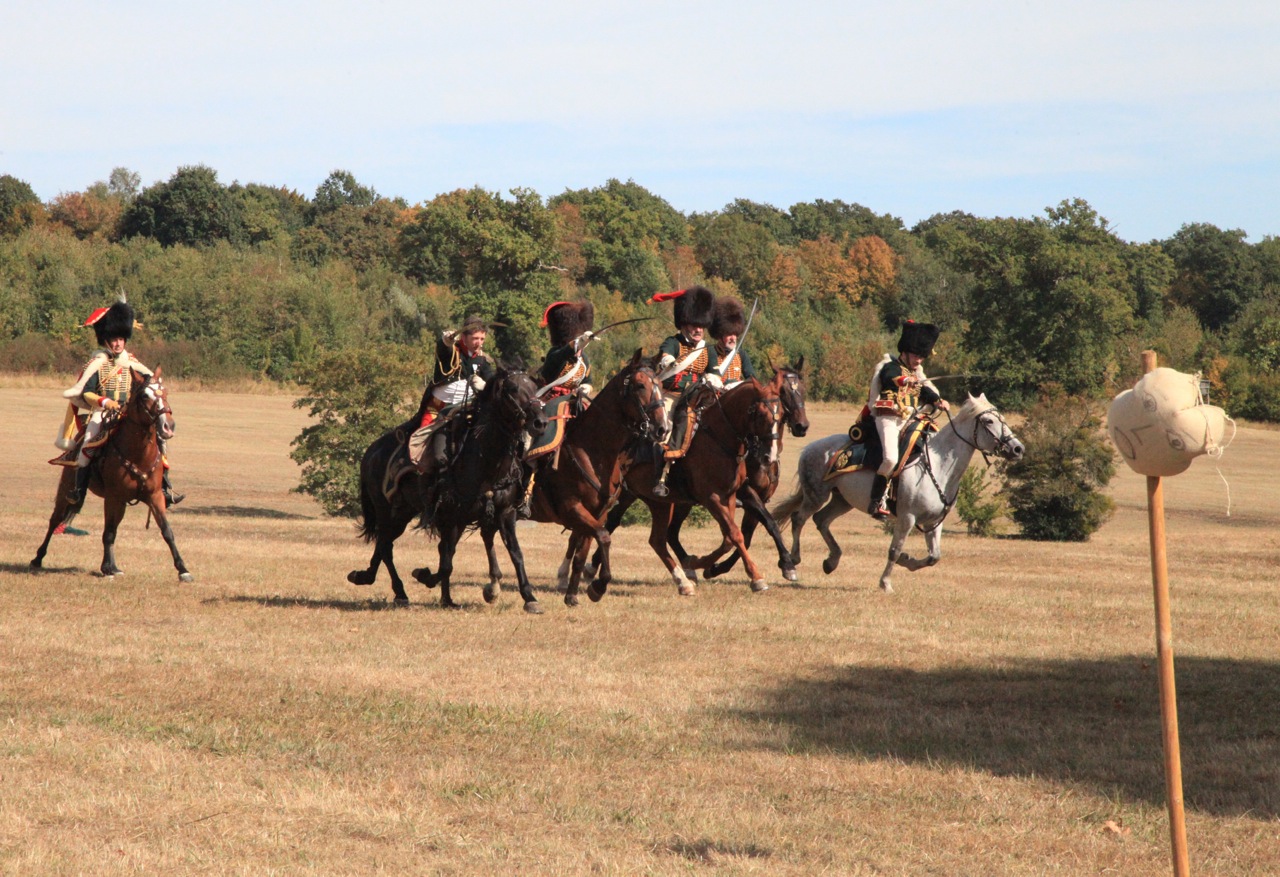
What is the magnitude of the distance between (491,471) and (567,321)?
2.61 metres

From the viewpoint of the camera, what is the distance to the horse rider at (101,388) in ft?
52.3

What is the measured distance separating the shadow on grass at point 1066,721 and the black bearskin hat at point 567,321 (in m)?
5.57

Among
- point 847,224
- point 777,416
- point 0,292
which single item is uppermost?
point 847,224

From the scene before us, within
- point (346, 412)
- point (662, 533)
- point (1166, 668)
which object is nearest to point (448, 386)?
point (662, 533)

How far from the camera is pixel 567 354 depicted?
49.8 feet

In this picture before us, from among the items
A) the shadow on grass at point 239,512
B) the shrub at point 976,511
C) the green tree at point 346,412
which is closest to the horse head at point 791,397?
the shrub at point 976,511

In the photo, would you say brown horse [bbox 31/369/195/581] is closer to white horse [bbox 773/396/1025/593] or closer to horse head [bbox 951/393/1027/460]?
white horse [bbox 773/396/1025/593]

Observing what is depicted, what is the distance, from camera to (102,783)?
7543mm

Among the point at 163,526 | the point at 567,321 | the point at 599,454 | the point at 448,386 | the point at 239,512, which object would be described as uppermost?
the point at 567,321

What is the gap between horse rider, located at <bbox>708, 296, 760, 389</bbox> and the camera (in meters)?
17.3

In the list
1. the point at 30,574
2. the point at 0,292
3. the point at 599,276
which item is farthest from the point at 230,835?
the point at 599,276

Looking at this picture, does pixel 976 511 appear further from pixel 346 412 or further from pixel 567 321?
pixel 567 321

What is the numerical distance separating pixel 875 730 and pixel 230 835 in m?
4.43

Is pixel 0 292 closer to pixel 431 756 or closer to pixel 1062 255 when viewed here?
pixel 1062 255
